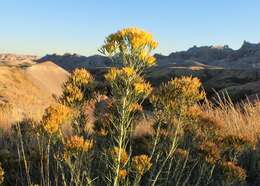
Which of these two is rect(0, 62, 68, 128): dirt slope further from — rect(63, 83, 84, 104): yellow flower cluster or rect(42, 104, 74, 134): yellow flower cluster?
rect(42, 104, 74, 134): yellow flower cluster

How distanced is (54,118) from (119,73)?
0.70 meters

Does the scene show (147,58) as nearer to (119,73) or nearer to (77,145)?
(119,73)

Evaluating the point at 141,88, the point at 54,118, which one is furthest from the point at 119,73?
the point at 54,118

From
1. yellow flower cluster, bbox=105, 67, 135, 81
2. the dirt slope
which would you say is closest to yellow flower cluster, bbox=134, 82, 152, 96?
yellow flower cluster, bbox=105, 67, 135, 81

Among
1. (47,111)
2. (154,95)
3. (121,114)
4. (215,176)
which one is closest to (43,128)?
(47,111)

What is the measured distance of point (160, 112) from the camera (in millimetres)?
5062

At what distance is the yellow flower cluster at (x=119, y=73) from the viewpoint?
433 cm

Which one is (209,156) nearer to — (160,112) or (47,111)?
(160,112)

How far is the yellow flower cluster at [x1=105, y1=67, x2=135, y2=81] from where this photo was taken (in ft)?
14.2

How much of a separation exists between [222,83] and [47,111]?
49069mm

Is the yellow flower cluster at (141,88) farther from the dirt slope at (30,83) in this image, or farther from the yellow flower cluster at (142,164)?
the dirt slope at (30,83)

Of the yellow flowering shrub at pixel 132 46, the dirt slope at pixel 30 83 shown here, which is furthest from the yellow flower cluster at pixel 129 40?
the dirt slope at pixel 30 83

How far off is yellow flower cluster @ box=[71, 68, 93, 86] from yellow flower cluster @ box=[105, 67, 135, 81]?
653mm

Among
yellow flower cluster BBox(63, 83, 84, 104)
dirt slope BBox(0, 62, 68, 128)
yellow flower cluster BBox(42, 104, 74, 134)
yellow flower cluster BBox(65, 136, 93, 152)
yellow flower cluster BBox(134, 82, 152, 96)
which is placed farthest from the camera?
dirt slope BBox(0, 62, 68, 128)
